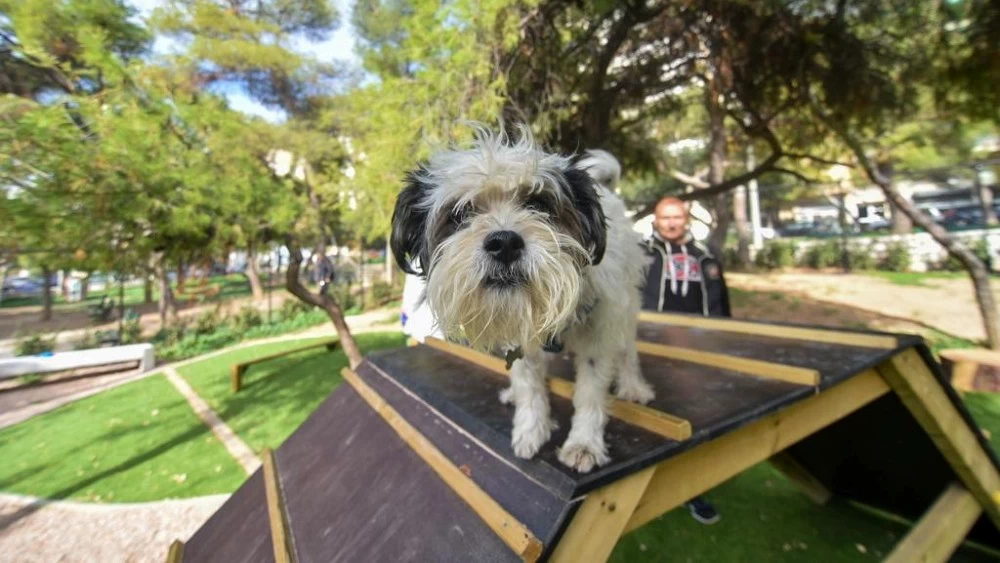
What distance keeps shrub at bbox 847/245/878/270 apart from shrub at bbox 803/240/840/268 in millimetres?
455

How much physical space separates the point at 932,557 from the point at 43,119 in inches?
237

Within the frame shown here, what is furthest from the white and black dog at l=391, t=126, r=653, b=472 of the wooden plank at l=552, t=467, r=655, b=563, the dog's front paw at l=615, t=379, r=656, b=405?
the dog's front paw at l=615, t=379, r=656, b=405

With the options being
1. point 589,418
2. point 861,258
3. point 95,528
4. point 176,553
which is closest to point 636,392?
point 589,418

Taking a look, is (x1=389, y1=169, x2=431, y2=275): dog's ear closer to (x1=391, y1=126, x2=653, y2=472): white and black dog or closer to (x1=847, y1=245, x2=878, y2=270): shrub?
(x1=391, y1=126, x2=653, y2=472): white and black dog

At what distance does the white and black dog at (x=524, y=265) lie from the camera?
63.7 inches

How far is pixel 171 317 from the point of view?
14.1 metres

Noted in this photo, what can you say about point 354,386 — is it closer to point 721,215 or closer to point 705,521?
point 705,521

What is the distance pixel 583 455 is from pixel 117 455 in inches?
243

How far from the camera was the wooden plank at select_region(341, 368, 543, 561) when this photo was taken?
140cm

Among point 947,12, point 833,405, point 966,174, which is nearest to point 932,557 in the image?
point 833,405

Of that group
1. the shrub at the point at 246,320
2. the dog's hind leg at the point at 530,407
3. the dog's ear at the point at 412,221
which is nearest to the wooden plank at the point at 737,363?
the dog's hind leg at the point at 530,407

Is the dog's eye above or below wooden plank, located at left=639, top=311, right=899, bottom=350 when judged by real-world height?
above

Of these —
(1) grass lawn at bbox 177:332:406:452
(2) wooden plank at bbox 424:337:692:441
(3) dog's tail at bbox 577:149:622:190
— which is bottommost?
(1) grass lawn at bbox 177:332:406:452

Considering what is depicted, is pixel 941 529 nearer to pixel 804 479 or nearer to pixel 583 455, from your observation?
pixel 804 479
